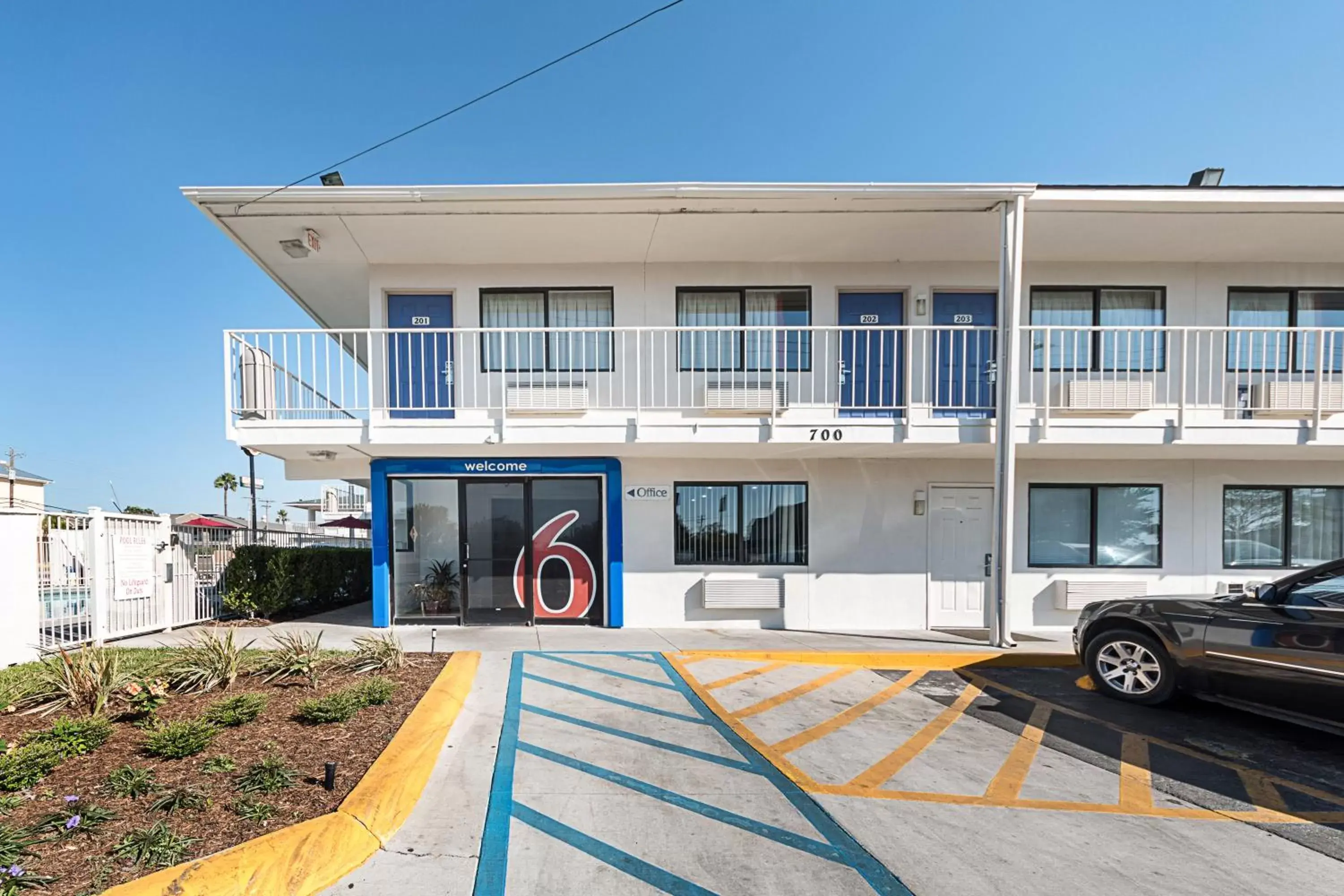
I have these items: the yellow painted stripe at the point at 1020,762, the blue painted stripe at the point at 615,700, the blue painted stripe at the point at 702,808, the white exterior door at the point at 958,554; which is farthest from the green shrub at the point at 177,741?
the white exterior door at the point at 958,554

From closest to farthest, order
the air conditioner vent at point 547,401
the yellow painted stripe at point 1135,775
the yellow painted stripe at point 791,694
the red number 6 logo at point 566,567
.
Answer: the yellow painted stripe at point 1135,775, the yellow painted stripe at point 791,694, the air conditioner vent at point 547,401, the red number 6 logo at point 566,567

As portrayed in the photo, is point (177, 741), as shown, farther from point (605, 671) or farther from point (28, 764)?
point (605, 671)

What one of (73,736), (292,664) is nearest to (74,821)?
(73,736)

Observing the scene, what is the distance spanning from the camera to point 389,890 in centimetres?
287

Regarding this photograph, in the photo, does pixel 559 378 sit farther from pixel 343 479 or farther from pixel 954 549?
pixel 954 549

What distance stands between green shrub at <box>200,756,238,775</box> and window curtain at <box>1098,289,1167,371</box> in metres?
11.3

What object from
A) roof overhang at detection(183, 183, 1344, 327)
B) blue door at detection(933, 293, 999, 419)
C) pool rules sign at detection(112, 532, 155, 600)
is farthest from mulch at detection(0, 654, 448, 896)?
blue door at detection(933, 293, 999, 419)

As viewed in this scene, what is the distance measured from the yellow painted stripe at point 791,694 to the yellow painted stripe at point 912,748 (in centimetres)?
127

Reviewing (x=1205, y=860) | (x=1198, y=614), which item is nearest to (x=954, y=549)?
(x=1198, y=614)

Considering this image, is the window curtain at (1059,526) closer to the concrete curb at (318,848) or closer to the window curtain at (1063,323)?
the window curtain at (1063,323)

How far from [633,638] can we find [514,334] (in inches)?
196

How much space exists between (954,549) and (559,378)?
6.77 m

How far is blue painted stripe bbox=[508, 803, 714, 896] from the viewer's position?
9.78 feet

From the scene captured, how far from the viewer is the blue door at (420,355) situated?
30.9ft
